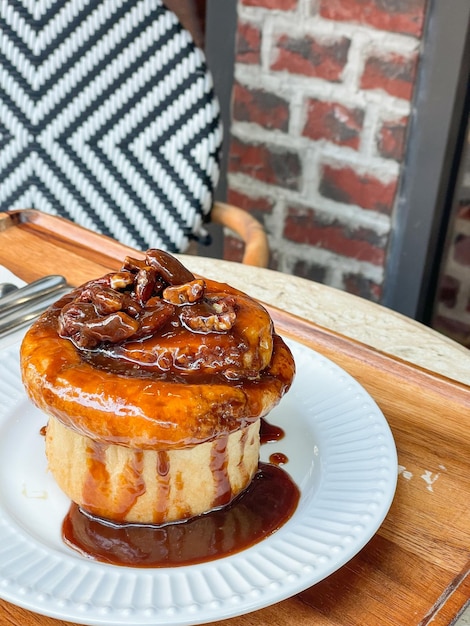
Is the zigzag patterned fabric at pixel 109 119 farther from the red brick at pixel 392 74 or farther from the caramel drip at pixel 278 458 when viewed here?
the caramel drip at pixel 278 458

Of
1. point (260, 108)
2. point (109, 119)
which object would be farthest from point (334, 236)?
point (109, 119)

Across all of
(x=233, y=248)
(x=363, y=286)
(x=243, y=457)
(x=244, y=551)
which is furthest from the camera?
(x=233, y=248)

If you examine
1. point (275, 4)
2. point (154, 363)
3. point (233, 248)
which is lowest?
point (233, 248)

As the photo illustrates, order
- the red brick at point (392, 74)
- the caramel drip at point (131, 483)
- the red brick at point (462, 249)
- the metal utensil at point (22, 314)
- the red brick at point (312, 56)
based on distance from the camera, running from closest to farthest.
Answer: the caramel drip at point (131, 483) → the metal utensil at point (22, 314) → the red brick at point (392, 74) → the red brick at point (312, 56) → the red brick at point (462, 249)

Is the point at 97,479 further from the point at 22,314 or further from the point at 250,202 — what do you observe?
the point at 250,202

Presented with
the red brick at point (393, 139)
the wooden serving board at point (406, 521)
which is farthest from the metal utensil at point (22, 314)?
the red brick at point (393, 139)

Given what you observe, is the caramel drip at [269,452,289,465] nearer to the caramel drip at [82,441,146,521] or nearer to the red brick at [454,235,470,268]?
the caramel drip at [82,441,146,521]
